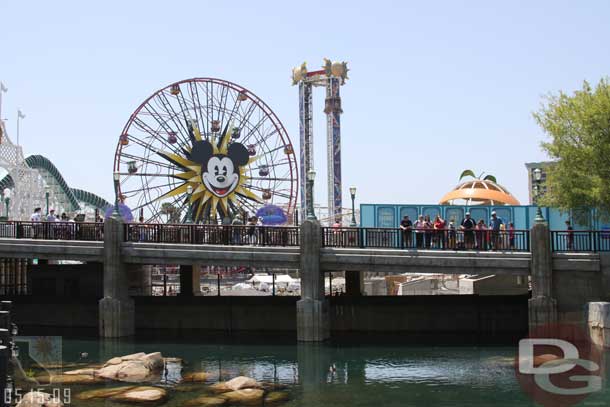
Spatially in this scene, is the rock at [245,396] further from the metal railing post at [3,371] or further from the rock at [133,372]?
the metal railing post at [3,371]

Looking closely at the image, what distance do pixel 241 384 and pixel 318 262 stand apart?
9.08 metres

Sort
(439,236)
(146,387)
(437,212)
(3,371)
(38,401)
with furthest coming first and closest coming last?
(437,212), (439,236), (146,387), (38,401), (3,371)

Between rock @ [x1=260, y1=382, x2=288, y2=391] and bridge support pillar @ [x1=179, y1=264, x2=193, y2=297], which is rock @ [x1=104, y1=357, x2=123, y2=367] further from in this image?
bridge support pillar @ [x1=179, y1=264, x2=193, y2=297]

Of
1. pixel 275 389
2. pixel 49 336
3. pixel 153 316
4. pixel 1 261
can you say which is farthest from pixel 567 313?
pixel 1 261

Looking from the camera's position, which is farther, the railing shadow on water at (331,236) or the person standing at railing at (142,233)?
the person standing at railing at (142,233)

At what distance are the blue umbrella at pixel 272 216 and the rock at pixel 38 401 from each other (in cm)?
2360

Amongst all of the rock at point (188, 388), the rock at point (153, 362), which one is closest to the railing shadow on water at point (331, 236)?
the rock at point (153, 362)

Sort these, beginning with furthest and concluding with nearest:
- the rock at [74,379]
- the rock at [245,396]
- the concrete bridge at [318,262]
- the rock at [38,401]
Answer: the concrete bridge at [318,262] < the rock at [74,379] < the rock at [245,396] < the rock at [38,401]

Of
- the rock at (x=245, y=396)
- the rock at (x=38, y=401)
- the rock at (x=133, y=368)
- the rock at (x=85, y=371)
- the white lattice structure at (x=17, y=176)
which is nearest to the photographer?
the rock at (x=38, y=401)

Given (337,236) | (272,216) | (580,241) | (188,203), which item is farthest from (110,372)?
(188,203)

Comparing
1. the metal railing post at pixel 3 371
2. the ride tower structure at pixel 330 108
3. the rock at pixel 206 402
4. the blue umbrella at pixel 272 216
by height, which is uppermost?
the ride tower structure at pixel 330 108

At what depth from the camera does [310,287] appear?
1211 inches

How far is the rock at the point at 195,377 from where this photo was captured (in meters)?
24.5
